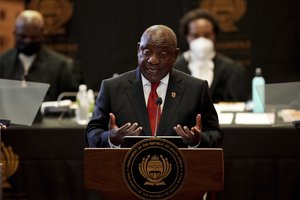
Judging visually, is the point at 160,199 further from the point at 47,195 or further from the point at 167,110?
the point at 47,195

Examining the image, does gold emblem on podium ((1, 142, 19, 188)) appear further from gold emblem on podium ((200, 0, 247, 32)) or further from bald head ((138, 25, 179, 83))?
gold emblem on podium ((200, 0, 247, 32))

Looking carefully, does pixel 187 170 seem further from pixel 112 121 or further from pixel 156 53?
pixel 156 53

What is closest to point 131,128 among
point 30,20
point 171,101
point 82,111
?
point 171,101

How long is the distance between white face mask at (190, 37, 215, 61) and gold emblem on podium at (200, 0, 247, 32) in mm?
929

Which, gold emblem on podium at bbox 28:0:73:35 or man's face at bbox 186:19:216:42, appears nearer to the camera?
man's face at bbox 186:19:216:42

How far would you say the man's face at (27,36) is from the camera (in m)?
7.19

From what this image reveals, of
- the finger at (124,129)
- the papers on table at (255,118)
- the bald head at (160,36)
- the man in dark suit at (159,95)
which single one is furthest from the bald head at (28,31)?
the finger at (124,129)

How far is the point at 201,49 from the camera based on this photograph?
7.18 m

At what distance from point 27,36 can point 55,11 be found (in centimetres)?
113

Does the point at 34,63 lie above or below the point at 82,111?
above

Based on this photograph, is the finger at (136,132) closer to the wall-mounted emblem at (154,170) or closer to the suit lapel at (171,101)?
the wall-mounted emblem at (154,170)

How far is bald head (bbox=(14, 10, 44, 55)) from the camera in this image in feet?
23.5

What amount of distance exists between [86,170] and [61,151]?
211 centimetres

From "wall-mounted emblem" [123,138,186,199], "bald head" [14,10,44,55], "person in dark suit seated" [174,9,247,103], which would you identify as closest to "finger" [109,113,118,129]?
"wall-mounted emblem" [123,138,186,199]
